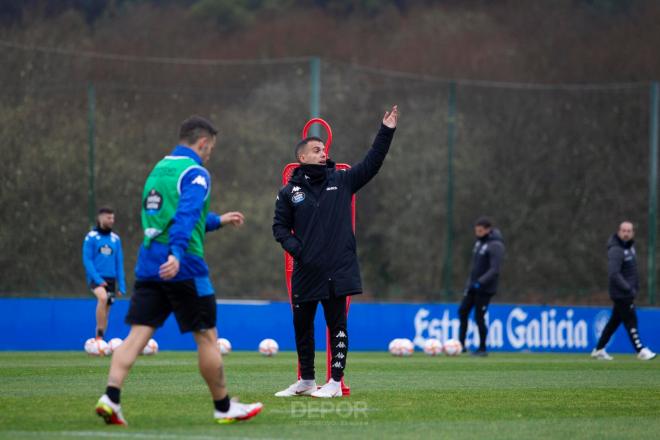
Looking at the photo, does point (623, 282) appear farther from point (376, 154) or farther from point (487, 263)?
point (376, 154)

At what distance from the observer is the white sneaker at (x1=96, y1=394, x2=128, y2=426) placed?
7938 millimetres

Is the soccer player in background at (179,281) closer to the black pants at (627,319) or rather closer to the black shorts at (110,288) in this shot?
the black shorts at (110,288)

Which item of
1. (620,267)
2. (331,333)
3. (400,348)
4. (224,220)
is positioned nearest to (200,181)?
(224,220)

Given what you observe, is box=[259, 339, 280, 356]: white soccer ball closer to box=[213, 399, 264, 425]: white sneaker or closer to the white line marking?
box=[213, 399, 264, 425]: white sneaker

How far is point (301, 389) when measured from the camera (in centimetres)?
1060

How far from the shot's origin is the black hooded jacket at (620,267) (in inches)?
748

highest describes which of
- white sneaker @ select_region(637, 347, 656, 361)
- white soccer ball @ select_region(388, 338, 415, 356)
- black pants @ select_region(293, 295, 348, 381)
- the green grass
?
black pants @ select_region(293, 295, 348, 381)

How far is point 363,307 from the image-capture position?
23.4 m

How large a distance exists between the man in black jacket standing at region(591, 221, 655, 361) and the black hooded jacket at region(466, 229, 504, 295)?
A: 6.43ft

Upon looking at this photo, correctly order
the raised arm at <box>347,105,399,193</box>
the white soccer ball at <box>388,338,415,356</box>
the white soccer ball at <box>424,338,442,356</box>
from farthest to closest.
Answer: the white soccer ball at <box>424,338,442,356</box>, the white soccer ball at <box>388,338,415,356</box>, the raised arm at <box>347,105,399,193</box>

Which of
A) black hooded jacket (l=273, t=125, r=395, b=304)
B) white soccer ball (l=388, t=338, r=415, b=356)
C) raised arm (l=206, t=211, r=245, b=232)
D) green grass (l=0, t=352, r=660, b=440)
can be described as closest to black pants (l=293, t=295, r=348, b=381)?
black hooded jacket (l=273, t=125, r=395, b=304)

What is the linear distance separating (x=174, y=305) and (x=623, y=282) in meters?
12.2

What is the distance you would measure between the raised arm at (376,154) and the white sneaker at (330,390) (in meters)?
1.72

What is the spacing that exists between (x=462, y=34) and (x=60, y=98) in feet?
58.0
